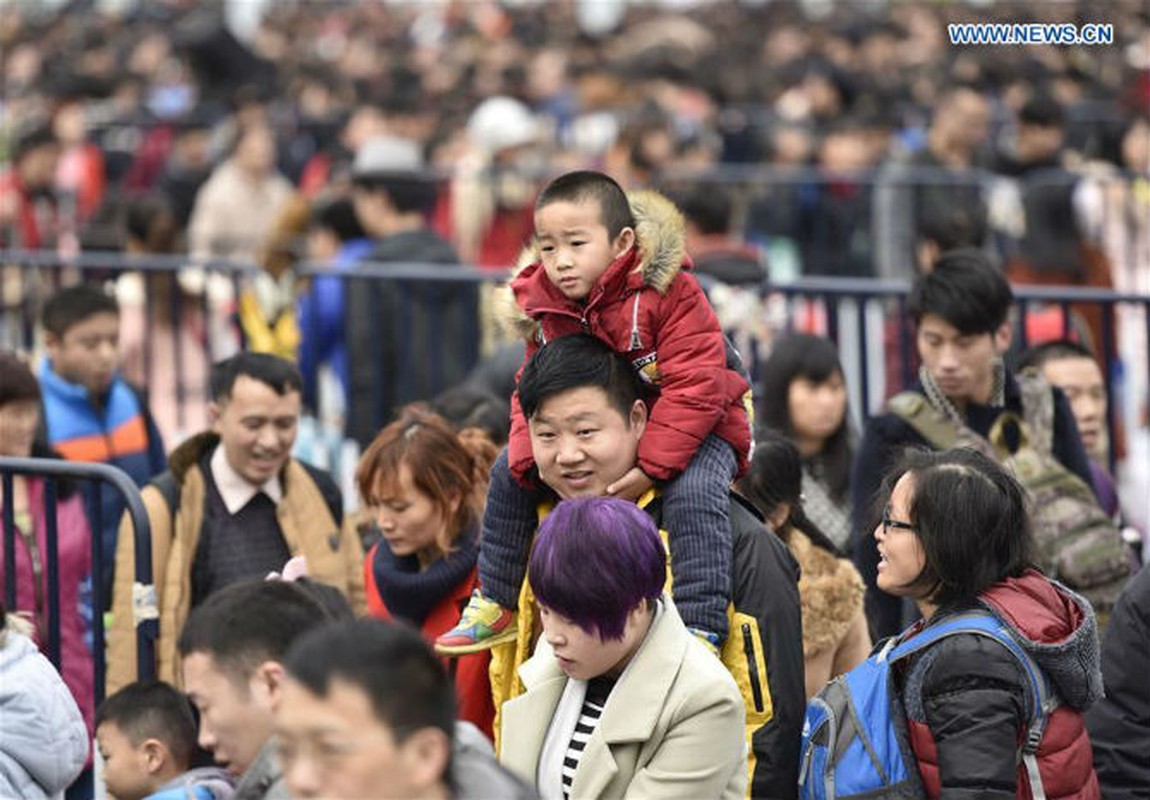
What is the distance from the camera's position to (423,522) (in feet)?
20.3

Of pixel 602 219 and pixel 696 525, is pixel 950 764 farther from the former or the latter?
pixel 602 219

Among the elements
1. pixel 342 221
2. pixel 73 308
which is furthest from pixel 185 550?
pixel 342 221

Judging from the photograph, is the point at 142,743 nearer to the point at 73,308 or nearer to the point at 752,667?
the point at 752,667

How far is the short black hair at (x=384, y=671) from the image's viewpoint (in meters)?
3.77

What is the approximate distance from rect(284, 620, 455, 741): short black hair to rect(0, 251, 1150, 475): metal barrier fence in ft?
18.4

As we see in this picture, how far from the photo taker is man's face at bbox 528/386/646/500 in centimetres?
505

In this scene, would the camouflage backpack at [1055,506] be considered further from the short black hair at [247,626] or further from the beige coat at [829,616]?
the short black hair at [247,626]

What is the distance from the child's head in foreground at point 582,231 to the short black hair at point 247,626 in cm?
113

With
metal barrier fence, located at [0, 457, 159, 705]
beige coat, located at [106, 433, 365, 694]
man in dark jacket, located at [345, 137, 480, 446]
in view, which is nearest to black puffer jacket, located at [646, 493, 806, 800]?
metal barrier fence, located at [0, 457, 159, 705]

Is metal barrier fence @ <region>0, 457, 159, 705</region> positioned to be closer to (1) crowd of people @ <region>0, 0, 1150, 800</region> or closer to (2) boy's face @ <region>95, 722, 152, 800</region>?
(1) crowd of people @ <region>0, 0, 1150, 800</region>

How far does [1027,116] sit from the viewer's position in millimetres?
14766

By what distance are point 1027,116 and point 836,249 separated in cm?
321

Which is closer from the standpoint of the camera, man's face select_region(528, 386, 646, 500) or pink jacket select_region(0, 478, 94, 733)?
man's face select_region(528, 386, 646, 500)

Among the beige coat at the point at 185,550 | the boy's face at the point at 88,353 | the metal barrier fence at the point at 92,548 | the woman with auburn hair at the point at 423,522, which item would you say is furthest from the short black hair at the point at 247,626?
the boy's face at the point at 88,353
